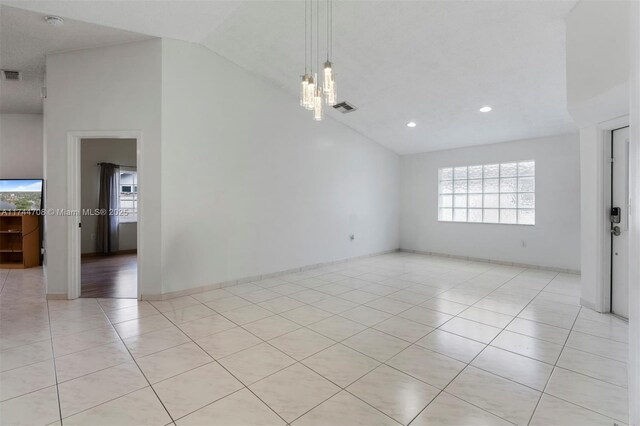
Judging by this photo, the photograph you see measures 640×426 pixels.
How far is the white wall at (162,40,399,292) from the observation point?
3.99 m

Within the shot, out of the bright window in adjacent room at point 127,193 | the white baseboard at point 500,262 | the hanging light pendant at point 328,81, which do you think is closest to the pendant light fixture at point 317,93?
the hanging light pendant at point 328,81

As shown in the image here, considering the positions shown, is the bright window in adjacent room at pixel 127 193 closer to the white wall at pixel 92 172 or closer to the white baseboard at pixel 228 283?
the white wall at pixel 92 172

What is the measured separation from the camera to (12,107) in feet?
19.0

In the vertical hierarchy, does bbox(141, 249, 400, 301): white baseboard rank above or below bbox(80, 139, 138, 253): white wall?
below

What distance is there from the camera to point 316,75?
108 inches

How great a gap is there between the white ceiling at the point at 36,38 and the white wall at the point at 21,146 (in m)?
2.02

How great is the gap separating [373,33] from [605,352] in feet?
12.8

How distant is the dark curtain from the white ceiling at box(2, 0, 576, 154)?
4563mm

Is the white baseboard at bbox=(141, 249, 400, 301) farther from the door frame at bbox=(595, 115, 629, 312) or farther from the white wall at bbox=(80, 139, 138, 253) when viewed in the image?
the white wall at bbox=(80, 139, 138, 253)

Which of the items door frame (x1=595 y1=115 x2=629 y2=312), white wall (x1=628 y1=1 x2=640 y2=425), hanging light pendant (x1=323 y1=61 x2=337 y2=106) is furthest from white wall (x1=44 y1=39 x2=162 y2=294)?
door frame (x1=595 y1=115 x2=629 y2=312)

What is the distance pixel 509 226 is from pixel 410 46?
4.35 meters

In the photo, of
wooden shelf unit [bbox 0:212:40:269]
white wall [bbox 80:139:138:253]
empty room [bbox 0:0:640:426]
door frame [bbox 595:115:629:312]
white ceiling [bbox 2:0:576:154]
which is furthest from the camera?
white wall [bbox 80:139:138:253]

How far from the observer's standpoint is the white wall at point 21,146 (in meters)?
6.07

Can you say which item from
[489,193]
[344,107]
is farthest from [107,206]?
[489,193]
